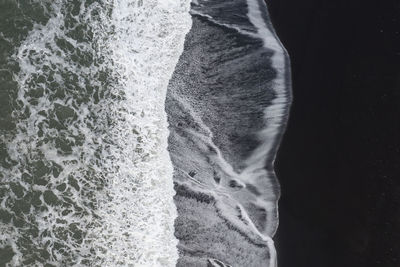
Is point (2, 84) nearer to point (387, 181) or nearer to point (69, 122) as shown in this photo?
point (69, 122)

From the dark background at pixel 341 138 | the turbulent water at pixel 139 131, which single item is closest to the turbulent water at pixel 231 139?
the turbulent water at pixel 139 131

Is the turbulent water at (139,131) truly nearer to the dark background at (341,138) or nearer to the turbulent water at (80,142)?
the turbulent water at (80,142)

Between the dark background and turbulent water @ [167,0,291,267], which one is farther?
turbulent water @ [167,0,291,267]

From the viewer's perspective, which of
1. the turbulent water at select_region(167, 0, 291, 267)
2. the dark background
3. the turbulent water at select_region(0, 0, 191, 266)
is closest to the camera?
the dark background

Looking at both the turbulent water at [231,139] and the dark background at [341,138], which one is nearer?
the dark background at [341,138]

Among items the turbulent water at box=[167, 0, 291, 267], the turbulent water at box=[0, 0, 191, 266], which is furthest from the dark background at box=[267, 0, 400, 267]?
the turbulent water at box=[0, 0, 191, 266]

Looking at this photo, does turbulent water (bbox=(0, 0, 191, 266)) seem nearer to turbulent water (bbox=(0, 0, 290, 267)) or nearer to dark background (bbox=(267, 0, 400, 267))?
turbulent water (bbox=(0, 0, 290, 267))

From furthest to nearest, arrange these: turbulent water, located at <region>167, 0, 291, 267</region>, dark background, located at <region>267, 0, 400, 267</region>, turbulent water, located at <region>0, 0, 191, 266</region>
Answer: turbulent water, located at <region>0, 0, 191, 266</region> → turbulent water, located at <region>167, 0, 291, 267</region> → dark background, located at <region>267, 0, 400, 267</region>

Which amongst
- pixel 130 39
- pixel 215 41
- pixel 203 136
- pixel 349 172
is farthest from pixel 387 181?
pixel 130 39
